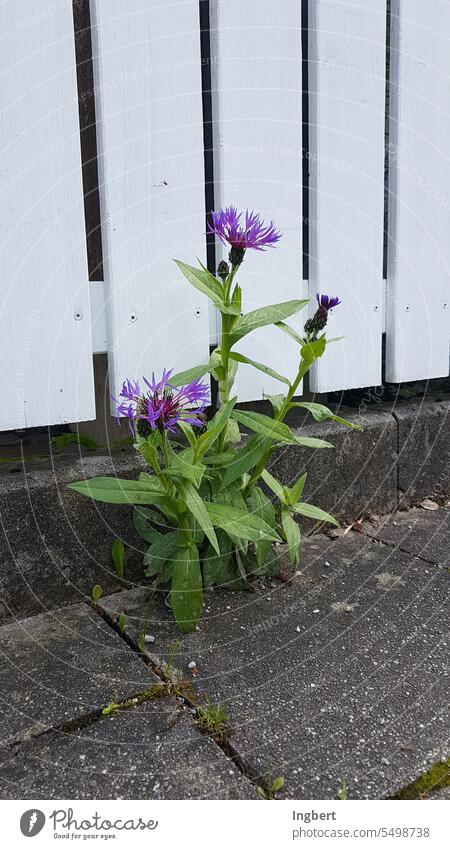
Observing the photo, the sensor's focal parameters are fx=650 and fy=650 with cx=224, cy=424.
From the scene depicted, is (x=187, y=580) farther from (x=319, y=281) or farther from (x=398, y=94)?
(x=398, y=94)

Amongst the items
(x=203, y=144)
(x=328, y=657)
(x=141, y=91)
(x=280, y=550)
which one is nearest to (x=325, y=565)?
(x=280, y=550)

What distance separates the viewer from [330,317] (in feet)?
5.94

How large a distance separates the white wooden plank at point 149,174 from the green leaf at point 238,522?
436mm

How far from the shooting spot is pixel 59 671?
116 cm

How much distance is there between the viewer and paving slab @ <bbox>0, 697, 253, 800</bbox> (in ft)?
2.95

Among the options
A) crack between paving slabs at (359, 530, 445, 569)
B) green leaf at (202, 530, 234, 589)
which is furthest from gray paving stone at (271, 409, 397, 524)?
green leaf at (202, 530, 234, 589)

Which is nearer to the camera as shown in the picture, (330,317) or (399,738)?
(399,738)

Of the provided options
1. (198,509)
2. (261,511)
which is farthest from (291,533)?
(198,509)

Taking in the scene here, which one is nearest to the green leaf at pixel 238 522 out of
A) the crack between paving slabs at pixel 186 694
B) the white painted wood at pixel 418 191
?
the crack between paving slabs at pixel 186 694

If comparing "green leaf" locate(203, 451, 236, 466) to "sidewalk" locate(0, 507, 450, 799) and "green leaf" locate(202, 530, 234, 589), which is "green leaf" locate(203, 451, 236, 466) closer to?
"green leaf" locate(202, 530, 234, 589)

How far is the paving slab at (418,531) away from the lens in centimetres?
170

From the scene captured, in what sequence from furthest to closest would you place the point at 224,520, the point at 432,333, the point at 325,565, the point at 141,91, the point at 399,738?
the point at 432,333 → the point at 325,565 → the point at 141,91 → the point at 224,520 → the point at 399,738

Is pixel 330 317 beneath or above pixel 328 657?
above

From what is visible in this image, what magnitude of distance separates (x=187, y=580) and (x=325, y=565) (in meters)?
0.47
